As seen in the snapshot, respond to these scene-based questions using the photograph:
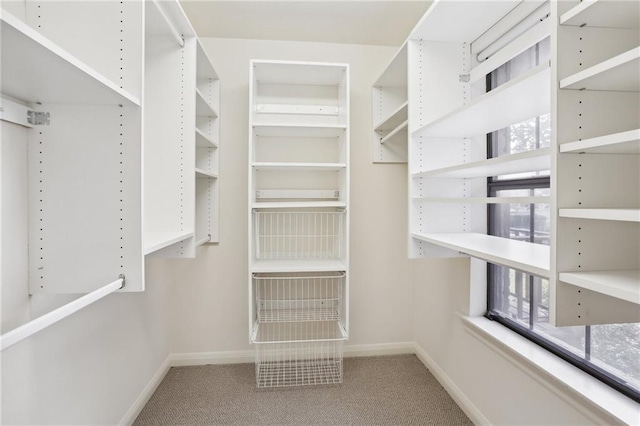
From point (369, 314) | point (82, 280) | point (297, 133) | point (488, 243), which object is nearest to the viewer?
point (82, 280)

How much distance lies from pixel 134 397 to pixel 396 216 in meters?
2.02

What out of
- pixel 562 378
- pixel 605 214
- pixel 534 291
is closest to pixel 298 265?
pixel 534 291

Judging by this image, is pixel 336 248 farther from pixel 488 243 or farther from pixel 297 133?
pixel 488 243

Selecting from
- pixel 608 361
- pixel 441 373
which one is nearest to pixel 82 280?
pixel 608 361

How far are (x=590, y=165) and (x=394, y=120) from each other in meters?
1.45

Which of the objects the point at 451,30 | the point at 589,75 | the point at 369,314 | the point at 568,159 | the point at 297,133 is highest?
the point at 451,30

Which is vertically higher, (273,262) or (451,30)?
(451,30)

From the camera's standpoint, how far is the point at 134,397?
1817 mm

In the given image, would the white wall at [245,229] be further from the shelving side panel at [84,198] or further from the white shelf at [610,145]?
the white shelf at [610,145]

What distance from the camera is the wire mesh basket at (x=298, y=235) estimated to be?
2.40 m

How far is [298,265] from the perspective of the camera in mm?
2135

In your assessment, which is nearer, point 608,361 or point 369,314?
point 608,361

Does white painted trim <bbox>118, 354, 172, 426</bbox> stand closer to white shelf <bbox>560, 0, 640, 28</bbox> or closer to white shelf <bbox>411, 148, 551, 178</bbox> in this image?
white shelf <bbox>411, 148, 551, 178</bbox>

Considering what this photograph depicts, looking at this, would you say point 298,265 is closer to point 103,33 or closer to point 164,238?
point 164,238
